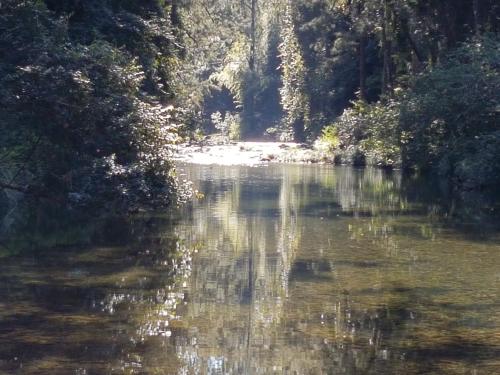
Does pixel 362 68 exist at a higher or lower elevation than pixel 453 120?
higher

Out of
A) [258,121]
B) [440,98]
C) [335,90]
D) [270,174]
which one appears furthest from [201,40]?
[258,121]

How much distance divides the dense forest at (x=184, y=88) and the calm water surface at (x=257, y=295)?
175 cm

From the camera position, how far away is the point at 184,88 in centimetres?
3180

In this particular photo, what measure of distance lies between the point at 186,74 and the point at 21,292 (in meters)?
23.5

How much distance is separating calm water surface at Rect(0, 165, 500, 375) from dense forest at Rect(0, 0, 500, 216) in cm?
175

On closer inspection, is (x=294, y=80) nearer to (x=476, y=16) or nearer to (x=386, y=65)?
(x=386, y=65)

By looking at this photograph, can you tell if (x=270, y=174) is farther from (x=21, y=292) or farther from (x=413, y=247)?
(x=21, y=292)

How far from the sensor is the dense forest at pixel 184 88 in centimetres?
1877

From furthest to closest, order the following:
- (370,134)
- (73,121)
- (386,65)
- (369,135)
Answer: (386,65) → (369,135) → (370,134) → (73,121)

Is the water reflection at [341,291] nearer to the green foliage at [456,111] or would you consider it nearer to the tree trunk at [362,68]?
the green foliage at [456,111]

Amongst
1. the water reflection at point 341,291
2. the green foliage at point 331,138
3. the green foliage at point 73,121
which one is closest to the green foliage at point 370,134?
the green foliage at point 331,138

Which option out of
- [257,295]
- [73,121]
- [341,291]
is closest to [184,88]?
[73,121]

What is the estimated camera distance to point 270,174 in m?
34.9

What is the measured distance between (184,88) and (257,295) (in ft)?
68.0
